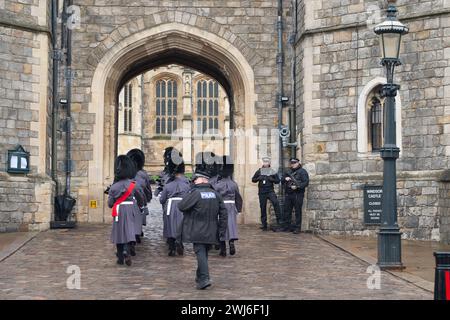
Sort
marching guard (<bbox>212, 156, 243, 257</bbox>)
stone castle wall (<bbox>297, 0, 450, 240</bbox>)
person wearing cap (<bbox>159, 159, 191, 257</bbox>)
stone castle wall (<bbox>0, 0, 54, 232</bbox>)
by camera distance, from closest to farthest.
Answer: person wearing cap (<bbox>159, 159, 191, 257</bbox>) → marching guard (<bbox>212, 156, 243, 257</bbox>) → stone castle wall (<bbox>297, 0, 450, 240</bbox>) → stone castle wall (<bbox>0, 0, 54, 232</bbox>)

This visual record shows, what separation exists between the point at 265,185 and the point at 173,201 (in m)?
4.79

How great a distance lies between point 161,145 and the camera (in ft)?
202

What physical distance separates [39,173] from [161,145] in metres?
42.8

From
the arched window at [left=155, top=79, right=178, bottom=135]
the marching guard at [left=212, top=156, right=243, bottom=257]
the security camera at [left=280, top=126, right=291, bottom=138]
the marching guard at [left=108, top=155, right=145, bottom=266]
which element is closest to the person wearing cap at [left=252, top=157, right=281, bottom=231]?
the security camera at [left=280, top=126, right=291, bottom=138]

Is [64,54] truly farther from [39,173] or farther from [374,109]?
[374,109]

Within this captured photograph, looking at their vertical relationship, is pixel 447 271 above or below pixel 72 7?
below

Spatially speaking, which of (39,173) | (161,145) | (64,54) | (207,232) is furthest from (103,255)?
(161,145)

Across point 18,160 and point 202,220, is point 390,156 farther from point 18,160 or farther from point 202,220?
point 18,160

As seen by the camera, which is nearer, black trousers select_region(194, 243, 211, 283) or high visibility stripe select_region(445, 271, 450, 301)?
high visibility stripe select_region(445, 271, 450, 301)

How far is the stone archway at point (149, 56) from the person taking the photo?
20.7m

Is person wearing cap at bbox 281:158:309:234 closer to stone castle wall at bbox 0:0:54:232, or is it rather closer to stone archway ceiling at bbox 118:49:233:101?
stone archway ceiling at bbox 118:49:233:101

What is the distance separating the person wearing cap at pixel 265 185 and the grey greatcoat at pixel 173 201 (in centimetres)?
441

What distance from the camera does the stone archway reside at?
20688 mm
